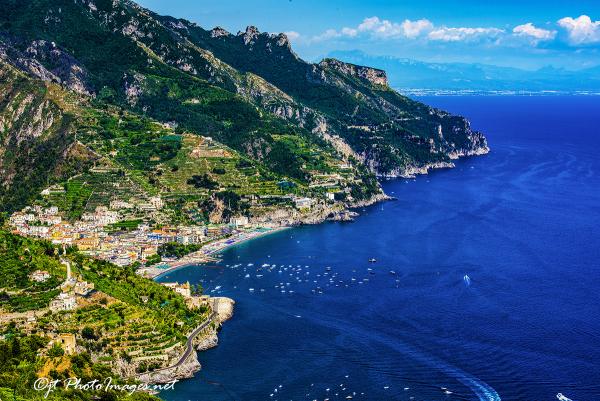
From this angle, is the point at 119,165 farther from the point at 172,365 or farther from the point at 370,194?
the point at 172,365

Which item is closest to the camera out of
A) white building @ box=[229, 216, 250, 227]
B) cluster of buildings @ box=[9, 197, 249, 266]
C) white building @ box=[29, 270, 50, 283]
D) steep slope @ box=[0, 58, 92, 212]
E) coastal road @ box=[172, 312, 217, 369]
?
coastal road @ box=[172, 312, 217, 369]

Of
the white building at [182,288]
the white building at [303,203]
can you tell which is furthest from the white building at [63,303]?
the white building at [303,203]

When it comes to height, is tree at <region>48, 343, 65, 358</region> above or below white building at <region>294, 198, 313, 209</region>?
below

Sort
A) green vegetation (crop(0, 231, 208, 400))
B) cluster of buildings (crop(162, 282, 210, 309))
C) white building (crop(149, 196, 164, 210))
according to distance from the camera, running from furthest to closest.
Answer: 1. white building (crop(149, 196, 164, 210))
2. cluster of buildings (crop(162, 282, 210, 309))
3. green vegetation (crop(0, 231, 208, 400))

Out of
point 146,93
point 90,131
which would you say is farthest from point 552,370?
point 146,93

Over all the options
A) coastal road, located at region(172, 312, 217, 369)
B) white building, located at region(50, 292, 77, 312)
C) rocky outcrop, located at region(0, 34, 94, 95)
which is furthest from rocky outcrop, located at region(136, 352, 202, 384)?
rocky outcrop, located at region(0, 34, 94, 95)

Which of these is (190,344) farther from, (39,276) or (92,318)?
(39,276)

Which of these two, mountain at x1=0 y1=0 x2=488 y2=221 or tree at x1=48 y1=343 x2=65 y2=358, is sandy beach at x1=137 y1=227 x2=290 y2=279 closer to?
mountain at x1=0 y1=0 x2=488 y2=221

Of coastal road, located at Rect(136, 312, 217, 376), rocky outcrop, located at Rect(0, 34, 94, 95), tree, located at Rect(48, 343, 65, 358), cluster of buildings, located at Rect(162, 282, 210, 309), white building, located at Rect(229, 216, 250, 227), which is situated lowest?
coastal road, located at Rect(136, 312, 217, 376)

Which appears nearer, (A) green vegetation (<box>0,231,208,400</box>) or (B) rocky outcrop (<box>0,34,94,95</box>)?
(A) green vegetation (<box>0,231,208,400</box>)

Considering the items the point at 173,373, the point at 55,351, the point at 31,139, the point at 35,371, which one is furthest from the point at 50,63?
the point at 35,371
